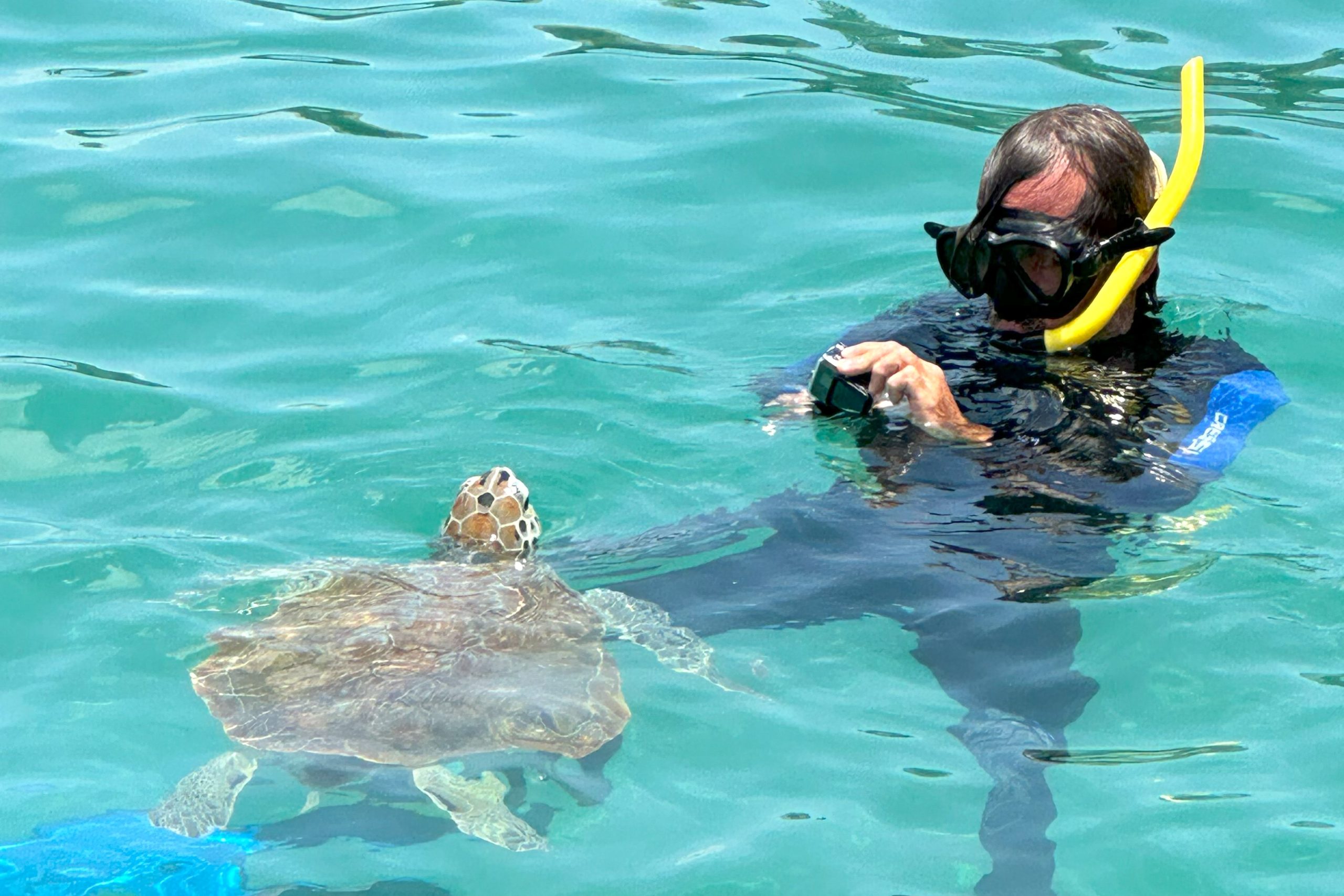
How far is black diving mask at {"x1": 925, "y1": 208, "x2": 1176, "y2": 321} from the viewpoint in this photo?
4.53 meters

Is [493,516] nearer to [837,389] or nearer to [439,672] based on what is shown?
[439,672]

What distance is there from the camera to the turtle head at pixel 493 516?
15.6ft

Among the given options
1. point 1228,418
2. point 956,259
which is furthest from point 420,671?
point 1228,418

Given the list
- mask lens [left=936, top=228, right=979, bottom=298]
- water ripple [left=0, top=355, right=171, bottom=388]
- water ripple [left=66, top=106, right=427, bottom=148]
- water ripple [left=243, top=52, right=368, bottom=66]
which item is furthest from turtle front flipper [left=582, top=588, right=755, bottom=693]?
water ripple [left=243, top=52, right=368, bottom=66]

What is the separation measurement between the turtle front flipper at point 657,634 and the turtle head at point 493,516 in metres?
0.37

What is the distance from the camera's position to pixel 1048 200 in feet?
15.1

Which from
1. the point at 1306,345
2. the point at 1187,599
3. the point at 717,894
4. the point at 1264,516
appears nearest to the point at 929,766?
the point at 717,894

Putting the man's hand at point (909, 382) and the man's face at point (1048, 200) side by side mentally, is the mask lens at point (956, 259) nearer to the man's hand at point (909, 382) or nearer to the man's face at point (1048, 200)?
the man's face at point (1048, 200)

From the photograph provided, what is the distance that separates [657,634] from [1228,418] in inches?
72.7

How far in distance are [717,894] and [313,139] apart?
5.32 meters

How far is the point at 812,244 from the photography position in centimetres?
707

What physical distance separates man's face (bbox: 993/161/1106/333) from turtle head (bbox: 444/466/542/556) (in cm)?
169

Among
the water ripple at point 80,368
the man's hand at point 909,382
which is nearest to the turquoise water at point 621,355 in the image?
the water ripple at point 80,368

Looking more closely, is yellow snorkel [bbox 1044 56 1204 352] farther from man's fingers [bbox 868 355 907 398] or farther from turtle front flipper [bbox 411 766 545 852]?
turtle front flipper [bbox 411 766 545 852]
